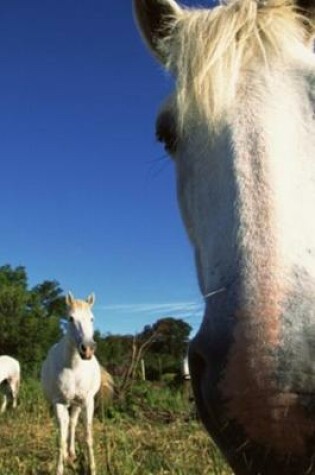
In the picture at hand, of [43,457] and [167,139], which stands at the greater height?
[167,139]

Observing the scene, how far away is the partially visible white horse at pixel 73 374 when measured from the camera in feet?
35.1

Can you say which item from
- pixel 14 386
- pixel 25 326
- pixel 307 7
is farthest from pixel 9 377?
pixel 25 326

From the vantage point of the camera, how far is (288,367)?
58.8 inches

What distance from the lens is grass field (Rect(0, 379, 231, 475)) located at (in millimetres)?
5703

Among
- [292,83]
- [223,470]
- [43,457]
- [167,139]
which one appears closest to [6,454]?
[43,457]

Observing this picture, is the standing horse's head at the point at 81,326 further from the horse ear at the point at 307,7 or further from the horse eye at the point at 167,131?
the horse ear at the point at 307,7

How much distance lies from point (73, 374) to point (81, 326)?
0.89 metres

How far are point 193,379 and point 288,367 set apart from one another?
1.11 ft

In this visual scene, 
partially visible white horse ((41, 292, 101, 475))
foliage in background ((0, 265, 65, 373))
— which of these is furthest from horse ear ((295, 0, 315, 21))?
foliage in background ((0, 265, 65, 373))

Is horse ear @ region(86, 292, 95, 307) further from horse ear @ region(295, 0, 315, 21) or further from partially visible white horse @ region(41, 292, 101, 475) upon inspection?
→ horse ear @ region(295, 0, 315, 21)

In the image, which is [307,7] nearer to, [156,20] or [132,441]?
[156,20]

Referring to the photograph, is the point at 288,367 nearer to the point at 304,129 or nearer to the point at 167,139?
the point at 304,129

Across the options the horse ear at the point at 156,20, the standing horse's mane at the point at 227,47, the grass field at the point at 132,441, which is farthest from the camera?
the grass field at the point at 132,441

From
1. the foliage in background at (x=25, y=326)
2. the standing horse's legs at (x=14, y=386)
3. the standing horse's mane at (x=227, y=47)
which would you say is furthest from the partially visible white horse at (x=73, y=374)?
the foliage in background at (x=25, y=326)
